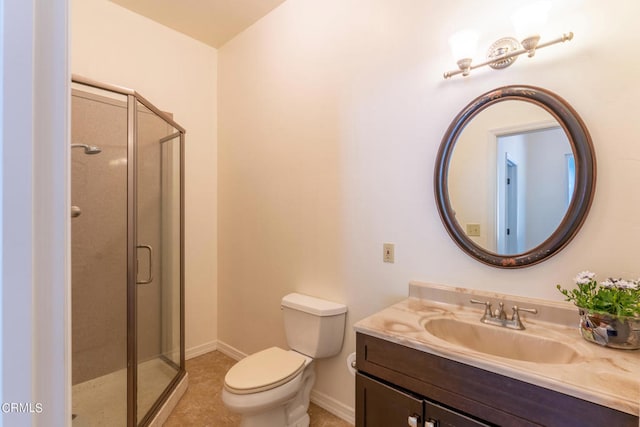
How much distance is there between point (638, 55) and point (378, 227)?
1.27m

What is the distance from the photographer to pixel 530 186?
138 cm

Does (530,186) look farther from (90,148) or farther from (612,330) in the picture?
(90,148)

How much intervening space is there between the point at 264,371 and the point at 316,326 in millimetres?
395

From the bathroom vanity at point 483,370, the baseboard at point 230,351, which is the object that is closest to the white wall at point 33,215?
the bathroom vanity at point 483,370

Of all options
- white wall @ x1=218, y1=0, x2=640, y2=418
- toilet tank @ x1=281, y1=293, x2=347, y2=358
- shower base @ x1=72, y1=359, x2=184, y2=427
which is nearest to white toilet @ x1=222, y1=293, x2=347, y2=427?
toilet tank @ x1=281, y1=293, x2=347, y2=358

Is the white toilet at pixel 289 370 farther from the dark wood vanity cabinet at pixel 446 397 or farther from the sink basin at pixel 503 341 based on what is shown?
the sink basin at pixel 503 341

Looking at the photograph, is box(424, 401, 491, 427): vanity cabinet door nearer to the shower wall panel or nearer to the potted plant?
the potted plant

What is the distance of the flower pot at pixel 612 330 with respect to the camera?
3.42ft

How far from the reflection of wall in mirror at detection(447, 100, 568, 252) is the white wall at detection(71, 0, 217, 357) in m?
2.23

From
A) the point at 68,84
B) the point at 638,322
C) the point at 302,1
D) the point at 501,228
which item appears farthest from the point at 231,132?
the point at 638,322

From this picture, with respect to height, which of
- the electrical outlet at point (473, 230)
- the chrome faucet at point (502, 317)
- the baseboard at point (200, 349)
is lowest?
the baseboard at point (200, 349)

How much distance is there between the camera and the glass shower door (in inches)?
78.2

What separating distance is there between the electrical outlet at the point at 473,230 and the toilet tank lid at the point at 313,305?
88 cm

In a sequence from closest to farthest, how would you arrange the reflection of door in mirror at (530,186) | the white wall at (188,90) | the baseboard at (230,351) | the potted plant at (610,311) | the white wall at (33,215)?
the white wall at (33,215) → the potted plant at (610,311) → the reflection of door in mirror at (530,186) → the white wall at (188,90) → the baseboard at (230,351)
